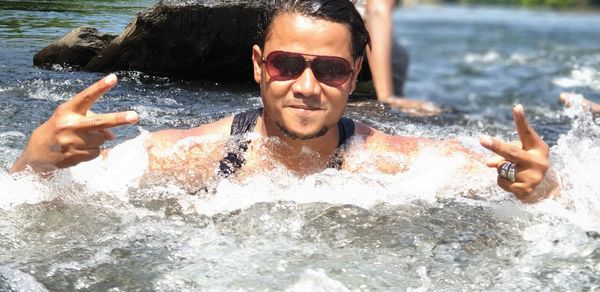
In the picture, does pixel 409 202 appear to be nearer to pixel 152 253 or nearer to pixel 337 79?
pixel 337 79

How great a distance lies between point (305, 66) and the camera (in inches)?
128

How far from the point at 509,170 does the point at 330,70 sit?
794 mm

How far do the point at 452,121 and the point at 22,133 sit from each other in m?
3.47

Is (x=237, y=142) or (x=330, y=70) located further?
(x=237, y=142)

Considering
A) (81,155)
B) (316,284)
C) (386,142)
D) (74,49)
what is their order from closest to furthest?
1. (316,284)
2. (81,155)
3. (386,142)
4. (74,49)

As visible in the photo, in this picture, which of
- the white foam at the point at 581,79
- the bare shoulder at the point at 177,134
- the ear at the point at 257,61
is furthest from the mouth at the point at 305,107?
the white foam at the point at 581,79

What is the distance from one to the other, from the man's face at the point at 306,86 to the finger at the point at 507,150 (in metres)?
0.74

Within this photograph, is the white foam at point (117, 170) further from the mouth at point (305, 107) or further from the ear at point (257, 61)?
the mouth at point (305, 107)

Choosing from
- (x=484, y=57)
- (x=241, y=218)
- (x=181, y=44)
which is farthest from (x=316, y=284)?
(x=484, y=57)

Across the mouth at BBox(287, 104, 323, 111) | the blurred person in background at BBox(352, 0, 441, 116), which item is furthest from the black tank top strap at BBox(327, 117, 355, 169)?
the blurred person in background at BBox(352, 0, 441, 116)

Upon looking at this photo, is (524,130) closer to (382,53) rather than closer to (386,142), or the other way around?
(386,142)

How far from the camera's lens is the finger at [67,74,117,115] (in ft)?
8.79

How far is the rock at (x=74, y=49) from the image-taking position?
4121mm

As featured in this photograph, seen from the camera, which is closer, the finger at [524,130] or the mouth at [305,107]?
the finger at [524,130]
